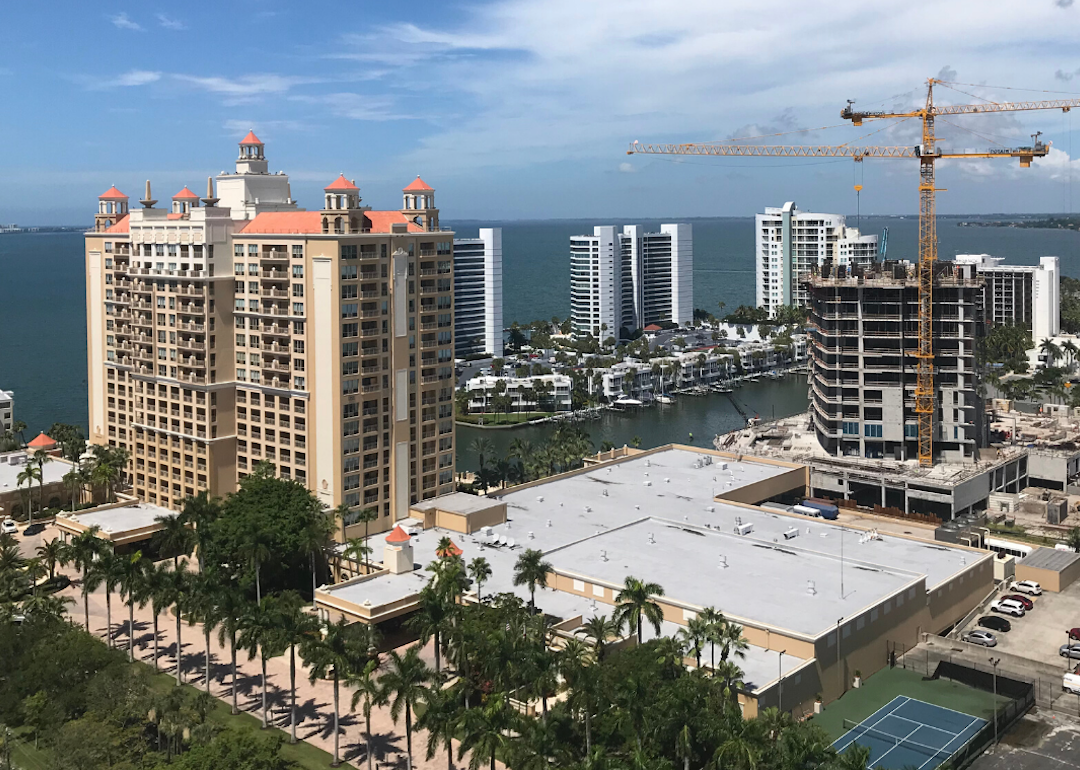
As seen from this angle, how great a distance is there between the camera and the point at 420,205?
66.2 m

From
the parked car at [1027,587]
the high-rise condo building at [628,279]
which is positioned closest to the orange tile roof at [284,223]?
the parked car at [1027,587]

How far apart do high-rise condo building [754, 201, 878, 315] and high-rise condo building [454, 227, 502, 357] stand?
52.8 metres

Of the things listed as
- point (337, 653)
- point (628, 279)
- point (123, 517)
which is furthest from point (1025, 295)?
point (337, 653)

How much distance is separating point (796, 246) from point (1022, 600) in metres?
141

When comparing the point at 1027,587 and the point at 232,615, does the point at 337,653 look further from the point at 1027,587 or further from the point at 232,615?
the point at 1027,587

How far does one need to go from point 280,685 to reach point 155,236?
112 feet

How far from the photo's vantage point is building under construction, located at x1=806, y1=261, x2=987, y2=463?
8156cm

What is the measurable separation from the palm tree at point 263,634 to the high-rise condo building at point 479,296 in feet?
396

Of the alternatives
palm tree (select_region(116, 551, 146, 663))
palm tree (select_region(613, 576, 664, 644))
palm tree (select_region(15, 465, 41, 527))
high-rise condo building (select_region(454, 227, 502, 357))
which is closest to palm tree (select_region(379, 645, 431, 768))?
palm tree (select_region(613, 576, 664, 644))

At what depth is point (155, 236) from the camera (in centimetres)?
6919

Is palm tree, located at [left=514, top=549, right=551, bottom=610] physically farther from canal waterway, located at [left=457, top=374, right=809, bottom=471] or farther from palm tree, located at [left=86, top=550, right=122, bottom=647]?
canal waterway, located at [left=457, top=374, right=809, bottom=471]

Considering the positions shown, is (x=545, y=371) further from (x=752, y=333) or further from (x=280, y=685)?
(x=280, y=685)

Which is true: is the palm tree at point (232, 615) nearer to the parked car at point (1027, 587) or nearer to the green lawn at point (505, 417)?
the parked car at point (1027, 587)

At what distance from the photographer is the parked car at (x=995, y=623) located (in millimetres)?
53312
